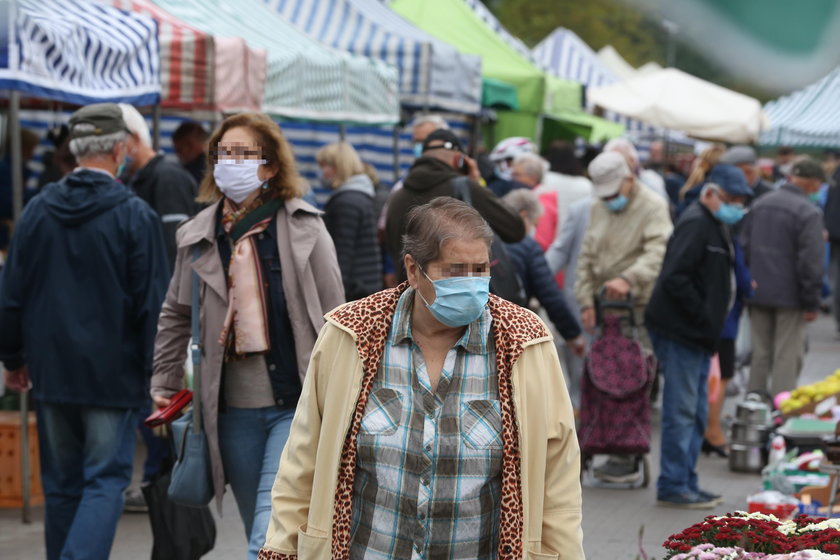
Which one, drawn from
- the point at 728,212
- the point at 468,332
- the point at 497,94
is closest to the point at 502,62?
the point at 497,94

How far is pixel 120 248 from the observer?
509cm

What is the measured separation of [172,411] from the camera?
4410 mm

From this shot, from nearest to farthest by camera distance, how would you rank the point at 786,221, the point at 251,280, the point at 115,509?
the point at 251,280
the point at 115,509
the point at 786,221

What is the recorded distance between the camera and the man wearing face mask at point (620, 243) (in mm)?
8156

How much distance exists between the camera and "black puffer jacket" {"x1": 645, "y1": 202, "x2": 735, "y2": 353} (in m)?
7.17

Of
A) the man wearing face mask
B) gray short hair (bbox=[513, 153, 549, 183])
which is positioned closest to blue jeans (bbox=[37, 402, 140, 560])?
the man wearing face mask

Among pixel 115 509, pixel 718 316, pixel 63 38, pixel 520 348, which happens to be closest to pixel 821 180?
pixel 718 316

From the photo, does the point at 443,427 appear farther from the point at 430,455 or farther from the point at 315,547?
the point at 315,547

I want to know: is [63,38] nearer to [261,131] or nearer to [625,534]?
[261,131]

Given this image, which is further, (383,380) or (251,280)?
(251,280)

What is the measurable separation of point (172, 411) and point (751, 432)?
5117 millimetres

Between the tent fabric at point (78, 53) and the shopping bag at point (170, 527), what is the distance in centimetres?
221

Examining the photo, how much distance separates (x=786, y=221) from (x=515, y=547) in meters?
7.48

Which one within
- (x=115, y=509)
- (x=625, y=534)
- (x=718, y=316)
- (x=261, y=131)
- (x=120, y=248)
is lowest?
(x=625, y=534)
